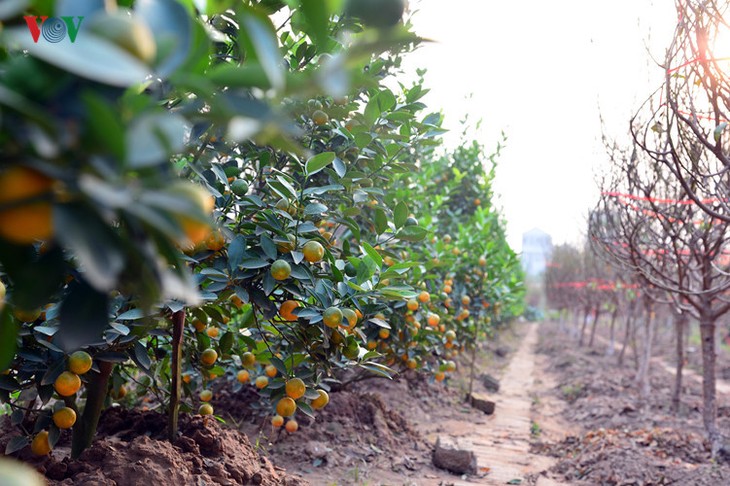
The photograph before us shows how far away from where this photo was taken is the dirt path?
4.26 metres

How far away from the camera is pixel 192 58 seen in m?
0.66

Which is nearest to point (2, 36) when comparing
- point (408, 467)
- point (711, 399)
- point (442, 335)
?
point (408, 467)

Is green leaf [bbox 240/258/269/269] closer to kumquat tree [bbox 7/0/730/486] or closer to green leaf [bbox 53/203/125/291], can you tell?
kumquat tree [bbox 7/0/730/486]

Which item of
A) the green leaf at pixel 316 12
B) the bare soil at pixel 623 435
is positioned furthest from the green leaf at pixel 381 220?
the bare soil at pixel 623 435

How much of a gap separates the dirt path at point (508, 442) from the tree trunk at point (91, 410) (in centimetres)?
243

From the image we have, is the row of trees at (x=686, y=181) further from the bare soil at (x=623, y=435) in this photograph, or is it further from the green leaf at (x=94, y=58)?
the green leaf at (x=94, y=58)

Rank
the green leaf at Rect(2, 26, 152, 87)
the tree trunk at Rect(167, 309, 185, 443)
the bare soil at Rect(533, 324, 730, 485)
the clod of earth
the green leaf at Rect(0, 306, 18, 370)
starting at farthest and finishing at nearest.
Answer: the bare soil at Rect(533, 324, 730, 485), the clod of earth, the tree trunk at Rect(167, 309, 185, 443), the green leaf at Rect(0, 306, 18, 370), the green leaf at Rect(2, 26, 152, 87)

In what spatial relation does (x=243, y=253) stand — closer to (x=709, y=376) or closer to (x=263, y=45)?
(x=263, y=45)

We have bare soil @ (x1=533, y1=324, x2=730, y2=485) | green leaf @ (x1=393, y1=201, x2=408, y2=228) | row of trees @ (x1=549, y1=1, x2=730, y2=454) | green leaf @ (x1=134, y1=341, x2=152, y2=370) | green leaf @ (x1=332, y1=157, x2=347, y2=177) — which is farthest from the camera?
bare soil @ (x1=533, y1=324, x2=730, y2=485)

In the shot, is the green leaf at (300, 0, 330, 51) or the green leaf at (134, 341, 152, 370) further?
the green leaf at (134, 341, 152, 370)

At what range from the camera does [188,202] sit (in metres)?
0.53

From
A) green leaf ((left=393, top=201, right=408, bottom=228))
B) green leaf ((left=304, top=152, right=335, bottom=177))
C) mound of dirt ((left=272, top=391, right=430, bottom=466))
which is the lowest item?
mound of dirt ((left=272, top=391, right=430, bottom=466))

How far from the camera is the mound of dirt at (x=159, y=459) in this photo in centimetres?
182

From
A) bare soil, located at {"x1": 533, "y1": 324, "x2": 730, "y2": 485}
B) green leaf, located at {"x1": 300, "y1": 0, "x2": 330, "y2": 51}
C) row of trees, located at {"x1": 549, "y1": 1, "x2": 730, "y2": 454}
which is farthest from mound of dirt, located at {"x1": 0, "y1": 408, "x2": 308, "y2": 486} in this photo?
bare soil, located at {"x1": 533, "y1": 324, "x2": 730, "y2": 485}
